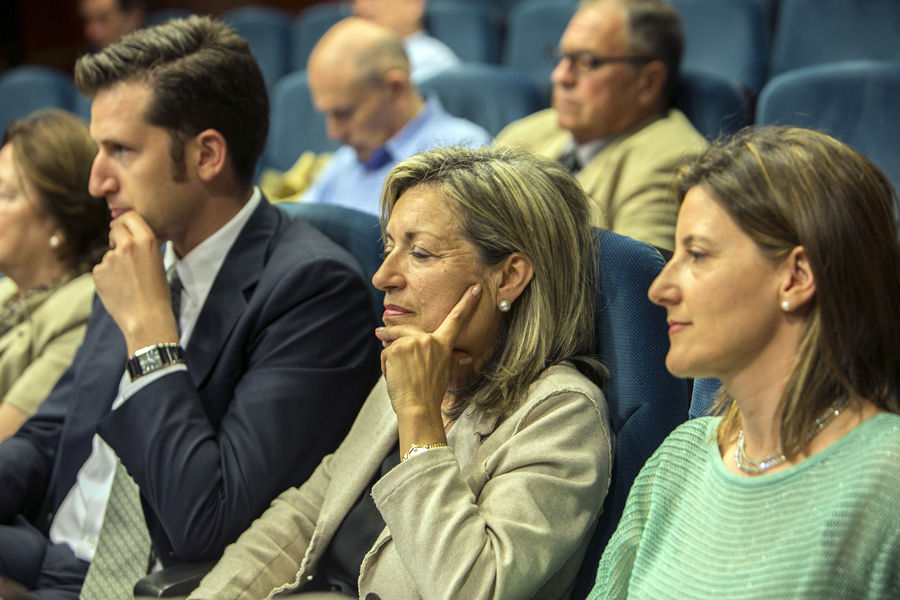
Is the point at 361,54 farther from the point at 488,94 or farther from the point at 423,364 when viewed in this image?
the point at 423,364

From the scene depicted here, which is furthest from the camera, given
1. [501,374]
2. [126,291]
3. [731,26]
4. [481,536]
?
[731,26]

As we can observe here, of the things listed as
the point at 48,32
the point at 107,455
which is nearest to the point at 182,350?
the point at 107,455

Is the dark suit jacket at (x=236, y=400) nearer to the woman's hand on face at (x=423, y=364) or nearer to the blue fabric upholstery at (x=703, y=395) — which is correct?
the woman's hand on face at (x=423, y=364)

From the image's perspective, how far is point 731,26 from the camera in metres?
3.13

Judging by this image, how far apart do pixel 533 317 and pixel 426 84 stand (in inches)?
82.3

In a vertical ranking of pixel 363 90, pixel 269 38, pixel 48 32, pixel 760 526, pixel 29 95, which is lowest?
pixel 48 32

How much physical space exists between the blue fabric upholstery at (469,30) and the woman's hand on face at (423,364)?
111 inches

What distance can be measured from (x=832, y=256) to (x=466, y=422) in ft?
1.76

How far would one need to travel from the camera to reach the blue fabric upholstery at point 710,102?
8.20 feet

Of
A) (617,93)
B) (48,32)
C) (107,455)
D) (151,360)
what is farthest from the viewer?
(48,32)

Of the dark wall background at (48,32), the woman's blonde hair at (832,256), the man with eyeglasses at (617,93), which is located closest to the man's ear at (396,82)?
the man with eyeglasses at (617,93)

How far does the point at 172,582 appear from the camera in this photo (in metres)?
1.36

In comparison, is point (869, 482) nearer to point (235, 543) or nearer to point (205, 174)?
point (235, 543)

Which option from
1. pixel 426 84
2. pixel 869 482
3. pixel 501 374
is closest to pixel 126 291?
pixel 501 374
